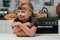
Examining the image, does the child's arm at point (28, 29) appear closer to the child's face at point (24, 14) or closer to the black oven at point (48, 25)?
the child's face at point (24, 14)

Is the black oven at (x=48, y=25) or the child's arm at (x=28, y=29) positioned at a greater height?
the child's arm at (x=28, y=29)

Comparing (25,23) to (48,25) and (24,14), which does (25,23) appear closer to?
(24,14)

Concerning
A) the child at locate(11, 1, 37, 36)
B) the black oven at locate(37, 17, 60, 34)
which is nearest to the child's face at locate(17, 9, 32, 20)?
the child at locate(11, 1, 37, 36)

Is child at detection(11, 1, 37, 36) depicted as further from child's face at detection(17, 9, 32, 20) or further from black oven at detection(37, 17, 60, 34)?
black oven at detection(37, 17, 60, 34)

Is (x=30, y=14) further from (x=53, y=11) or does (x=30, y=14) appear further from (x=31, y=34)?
(x=53, y=11)

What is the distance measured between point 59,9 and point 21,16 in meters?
1.91

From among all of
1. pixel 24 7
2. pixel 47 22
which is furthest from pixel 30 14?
pixel 47 22

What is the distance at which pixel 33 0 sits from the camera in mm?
3299

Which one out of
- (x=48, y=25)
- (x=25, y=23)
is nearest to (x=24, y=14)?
(x=25, y=23)

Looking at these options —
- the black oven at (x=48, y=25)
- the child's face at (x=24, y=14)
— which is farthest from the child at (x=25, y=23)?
the black oven at (x=48, y=25)

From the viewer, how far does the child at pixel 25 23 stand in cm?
123

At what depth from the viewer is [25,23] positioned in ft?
4.08

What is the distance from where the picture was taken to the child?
123cm

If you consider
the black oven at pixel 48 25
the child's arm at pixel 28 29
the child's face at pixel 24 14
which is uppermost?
the child's face at pixel 24 14
